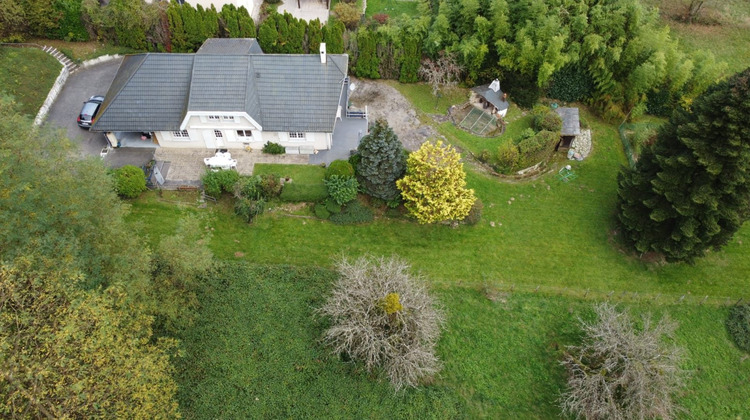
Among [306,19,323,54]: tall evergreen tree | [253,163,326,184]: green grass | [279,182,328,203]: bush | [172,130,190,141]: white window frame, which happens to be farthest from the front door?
[306,19,323,54]: tall evergreen tree

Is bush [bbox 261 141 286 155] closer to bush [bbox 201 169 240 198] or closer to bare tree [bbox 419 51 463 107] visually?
bush [bbox 201 169 240 198]

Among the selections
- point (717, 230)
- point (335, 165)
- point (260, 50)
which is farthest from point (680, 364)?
point (260, 50)

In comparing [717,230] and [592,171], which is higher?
[717,230]

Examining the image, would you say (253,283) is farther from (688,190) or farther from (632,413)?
(688,190)

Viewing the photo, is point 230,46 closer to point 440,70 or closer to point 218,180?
point 218,180

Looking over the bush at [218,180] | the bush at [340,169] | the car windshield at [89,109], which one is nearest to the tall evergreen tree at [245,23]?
the car windshield at [89,109]

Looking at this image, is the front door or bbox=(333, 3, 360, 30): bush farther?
bbox=(333, 3, 360, 30): bush
